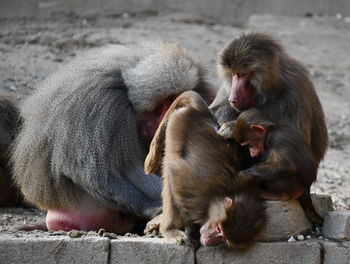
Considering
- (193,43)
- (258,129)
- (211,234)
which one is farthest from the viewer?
(193,43)

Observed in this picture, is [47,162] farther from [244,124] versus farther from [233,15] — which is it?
[233,15]

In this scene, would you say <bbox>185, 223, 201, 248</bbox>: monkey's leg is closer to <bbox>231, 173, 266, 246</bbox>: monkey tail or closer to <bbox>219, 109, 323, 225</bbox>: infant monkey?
<bbox>231, 173, 266, 246</bbox>: monkey tail

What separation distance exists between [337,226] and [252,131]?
0.69m

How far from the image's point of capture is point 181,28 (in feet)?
38.0

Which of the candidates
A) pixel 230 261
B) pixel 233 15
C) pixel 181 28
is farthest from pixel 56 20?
pixel 230 261

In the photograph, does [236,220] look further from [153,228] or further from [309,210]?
[153,228]

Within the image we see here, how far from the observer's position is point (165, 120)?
15.3ft

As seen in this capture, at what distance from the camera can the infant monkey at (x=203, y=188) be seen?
13.8ft

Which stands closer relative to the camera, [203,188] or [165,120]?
[203,188]

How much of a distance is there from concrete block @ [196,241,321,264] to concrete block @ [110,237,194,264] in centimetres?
8

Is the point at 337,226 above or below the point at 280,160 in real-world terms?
below

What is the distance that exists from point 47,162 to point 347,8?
8387mm

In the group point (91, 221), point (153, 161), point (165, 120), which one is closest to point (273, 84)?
point (165, 120)

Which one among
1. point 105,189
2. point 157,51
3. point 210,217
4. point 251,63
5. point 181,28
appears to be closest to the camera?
point 210,217
